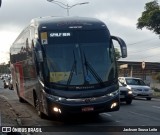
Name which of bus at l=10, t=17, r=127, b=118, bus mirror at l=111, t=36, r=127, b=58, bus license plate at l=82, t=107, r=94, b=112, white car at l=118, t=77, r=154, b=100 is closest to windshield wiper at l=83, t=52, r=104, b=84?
bus at l=10, t=17, r=127, b=118

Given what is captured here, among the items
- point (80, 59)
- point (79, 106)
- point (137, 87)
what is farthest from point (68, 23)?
point (137, 87)

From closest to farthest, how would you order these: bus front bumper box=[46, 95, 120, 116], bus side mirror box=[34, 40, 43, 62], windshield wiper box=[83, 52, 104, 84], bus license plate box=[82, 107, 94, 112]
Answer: bus front bumper box=[46, 95, 120, 116], bus license plate box=[82, 107, 94, 112], bus side mirror box=[34, 40, 43, 62], windshield wiper box=[83, 52, 104, 84]

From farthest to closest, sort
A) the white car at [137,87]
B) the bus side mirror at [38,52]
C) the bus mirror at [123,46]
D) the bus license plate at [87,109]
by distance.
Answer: the white car at [137,87] → the bus mirror at [123,46] → the bus side mirror at [38,52] → the bus license plate at [87,109]

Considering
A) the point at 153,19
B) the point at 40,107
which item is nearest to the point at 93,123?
the point at 40,107

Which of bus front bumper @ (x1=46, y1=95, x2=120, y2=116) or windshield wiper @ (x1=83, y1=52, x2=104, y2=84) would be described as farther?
windshield wiper @ (x1=83, y1=52, x2=104, y2=84)

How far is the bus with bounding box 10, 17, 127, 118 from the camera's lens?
14.2 metres

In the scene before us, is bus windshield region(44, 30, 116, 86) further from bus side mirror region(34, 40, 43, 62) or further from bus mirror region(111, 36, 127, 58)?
bus mirror region(111, 36, 127, 58)

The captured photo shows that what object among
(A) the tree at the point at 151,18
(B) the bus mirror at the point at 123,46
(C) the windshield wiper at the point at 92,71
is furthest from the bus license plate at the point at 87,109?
(A) the tree at the point at 151,18

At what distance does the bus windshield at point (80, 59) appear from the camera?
Answer: 47.6 feet

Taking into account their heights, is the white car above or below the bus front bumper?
below

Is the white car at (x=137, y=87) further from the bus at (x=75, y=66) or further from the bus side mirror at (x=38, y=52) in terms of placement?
the bus side mirror at (x=38, y=52)

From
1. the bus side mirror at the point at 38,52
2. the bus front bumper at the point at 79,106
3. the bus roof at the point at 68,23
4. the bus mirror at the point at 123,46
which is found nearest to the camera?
the bus front bumper at the point at 79,106

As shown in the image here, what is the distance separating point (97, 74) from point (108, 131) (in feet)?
7.81

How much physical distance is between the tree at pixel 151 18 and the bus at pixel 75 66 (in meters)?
33.7
